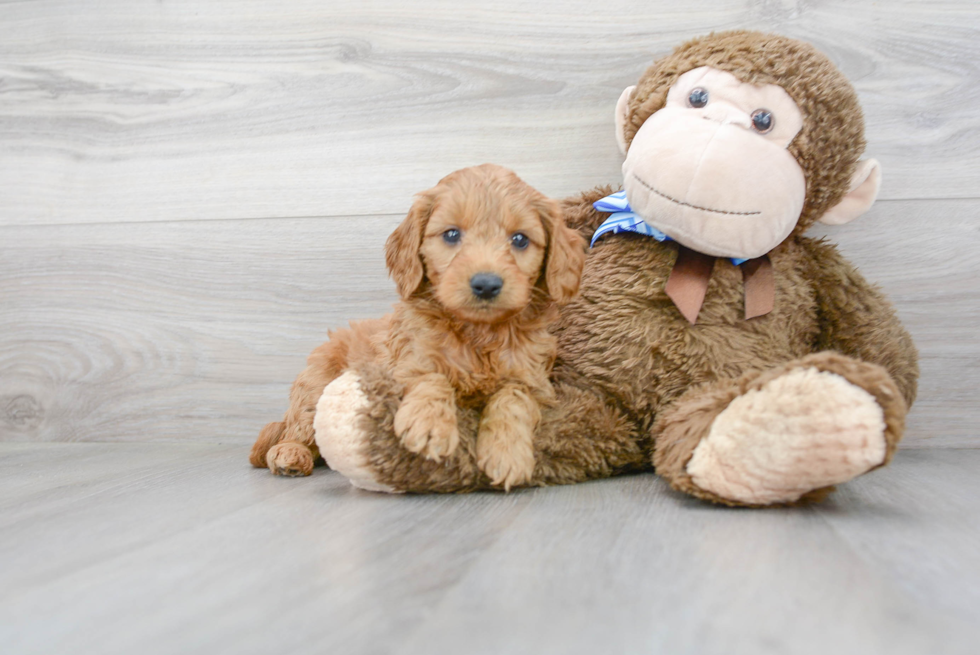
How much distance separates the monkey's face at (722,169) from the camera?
1224 mm

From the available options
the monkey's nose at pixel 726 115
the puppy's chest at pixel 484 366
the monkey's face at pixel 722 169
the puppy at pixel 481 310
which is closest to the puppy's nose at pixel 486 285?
the puppy at pixel 481 310

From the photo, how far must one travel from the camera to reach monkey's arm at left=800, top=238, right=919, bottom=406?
1410mm

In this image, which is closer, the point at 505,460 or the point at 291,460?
the point at 505,460

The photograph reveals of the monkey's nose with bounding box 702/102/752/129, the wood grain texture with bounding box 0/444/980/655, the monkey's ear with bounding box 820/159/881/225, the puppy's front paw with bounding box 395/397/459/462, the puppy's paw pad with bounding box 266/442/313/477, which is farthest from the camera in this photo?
the puppy's paw pad with bounding box 266/442/313/477

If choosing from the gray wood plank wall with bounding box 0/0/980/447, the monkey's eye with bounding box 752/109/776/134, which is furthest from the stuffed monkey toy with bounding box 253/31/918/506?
the gray wood plank wall with bounding box 0/0/980/447

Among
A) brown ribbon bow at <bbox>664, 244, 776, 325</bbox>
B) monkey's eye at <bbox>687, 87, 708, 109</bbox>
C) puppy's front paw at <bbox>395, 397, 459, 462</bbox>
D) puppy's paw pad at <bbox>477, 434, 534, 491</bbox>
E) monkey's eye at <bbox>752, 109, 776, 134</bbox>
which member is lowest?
puppy's paw pad at <bbox>477, 434, 534, 491</bbox>

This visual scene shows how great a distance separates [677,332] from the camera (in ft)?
4.35

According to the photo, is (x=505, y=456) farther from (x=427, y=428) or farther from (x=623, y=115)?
(x=623, y=115)

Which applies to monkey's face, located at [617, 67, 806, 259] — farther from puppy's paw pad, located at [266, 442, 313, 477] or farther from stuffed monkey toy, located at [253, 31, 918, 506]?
puppy's paw pad, located at [266, 442, 313, 477]

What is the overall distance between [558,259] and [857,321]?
2.07 feet

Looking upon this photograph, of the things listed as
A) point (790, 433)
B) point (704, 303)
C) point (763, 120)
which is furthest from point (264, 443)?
point (763, 120)

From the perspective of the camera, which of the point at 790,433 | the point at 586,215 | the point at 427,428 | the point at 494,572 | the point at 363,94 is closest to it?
the point at 494,572

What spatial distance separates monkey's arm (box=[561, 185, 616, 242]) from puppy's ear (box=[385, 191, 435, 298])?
0.36 meters

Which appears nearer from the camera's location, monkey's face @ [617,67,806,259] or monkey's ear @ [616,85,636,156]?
Answer: monkey's face @ [617,67,806,259]
